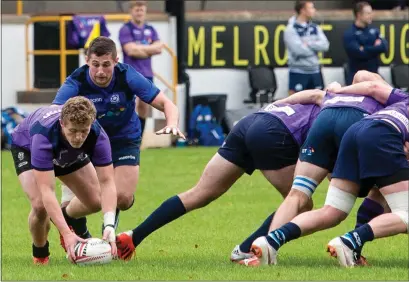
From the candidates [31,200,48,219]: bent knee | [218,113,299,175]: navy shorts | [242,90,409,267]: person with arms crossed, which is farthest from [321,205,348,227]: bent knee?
[31,200,48,219]: bent knee

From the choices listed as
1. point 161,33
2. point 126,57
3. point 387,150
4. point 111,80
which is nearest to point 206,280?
point 387,150

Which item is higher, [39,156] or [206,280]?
[39,156]

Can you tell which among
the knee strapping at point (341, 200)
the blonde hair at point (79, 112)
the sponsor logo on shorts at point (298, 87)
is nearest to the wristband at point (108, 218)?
the blonde hair at point (79, 112)

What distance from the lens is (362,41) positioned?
20.2 meters

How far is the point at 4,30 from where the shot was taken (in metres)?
21.6

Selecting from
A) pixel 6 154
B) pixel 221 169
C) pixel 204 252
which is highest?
pixel 221 169

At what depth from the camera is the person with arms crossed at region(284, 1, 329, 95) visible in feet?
67.3

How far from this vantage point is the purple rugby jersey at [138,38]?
1917cm

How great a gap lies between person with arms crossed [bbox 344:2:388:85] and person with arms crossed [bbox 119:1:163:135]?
297cm

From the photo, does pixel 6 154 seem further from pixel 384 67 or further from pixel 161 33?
pixel 384 67

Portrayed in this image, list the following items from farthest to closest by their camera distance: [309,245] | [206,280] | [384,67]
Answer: [384,67]
[309,245]
[206,280]

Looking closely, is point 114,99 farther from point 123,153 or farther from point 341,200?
point 341,200

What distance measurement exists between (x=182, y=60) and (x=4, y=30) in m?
2.93

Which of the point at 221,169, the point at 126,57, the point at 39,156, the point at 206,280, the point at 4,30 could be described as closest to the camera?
the point at 206,280
